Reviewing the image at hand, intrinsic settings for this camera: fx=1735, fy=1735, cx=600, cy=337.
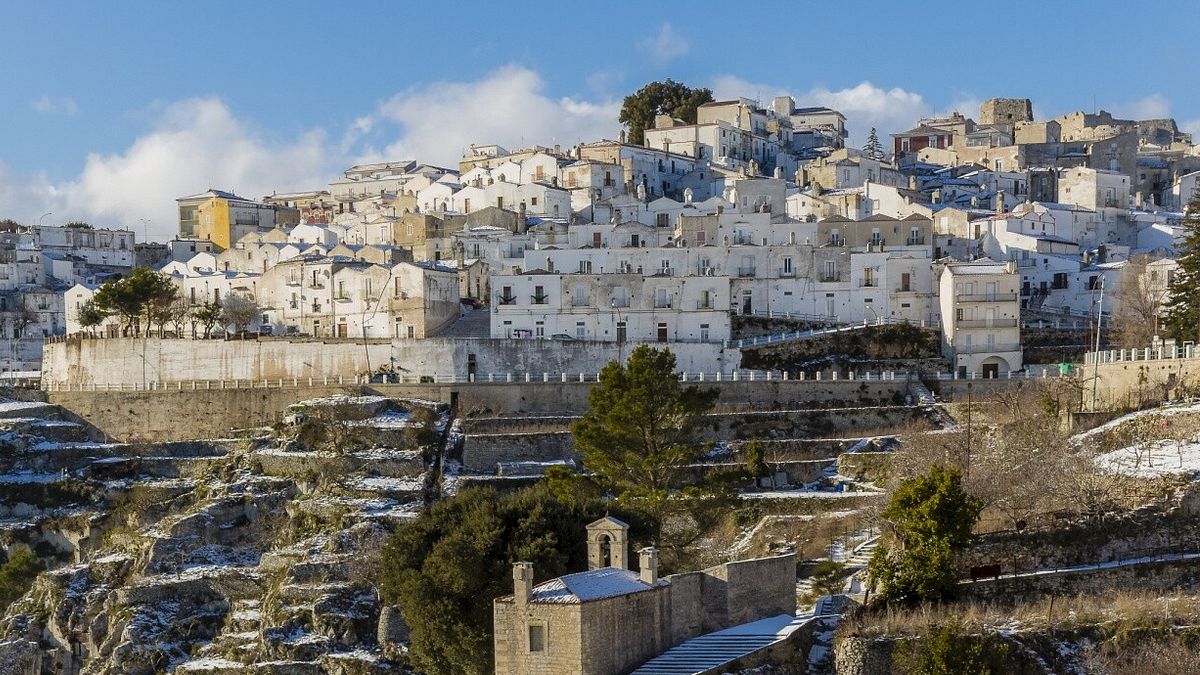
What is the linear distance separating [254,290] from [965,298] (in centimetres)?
2838

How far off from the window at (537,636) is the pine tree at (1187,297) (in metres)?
30.3

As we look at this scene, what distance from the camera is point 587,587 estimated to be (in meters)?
31.6

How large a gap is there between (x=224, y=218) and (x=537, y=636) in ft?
205

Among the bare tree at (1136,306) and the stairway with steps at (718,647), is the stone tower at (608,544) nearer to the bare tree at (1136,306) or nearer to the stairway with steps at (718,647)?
the stairway with steps at (718,647)

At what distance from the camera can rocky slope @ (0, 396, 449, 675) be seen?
42812mm

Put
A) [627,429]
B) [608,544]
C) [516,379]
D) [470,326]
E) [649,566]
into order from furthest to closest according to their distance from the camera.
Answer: [470,326] < [516,379] < [627,429] < [608,544] < [649,566]

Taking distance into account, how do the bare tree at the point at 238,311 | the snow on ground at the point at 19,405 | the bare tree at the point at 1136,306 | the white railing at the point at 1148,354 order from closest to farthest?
the white railing at the point at 1148,354
the bare tree at the point at 1136,306
the snow on ground at the point at 19,405
the bare tree at the point at 238,311

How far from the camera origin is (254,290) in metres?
70.1

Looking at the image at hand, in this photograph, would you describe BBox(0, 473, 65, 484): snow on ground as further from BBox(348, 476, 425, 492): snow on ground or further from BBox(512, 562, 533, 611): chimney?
BBox(512, 562, 533, 611): chimney

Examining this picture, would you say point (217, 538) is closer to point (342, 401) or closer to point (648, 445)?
point (342, 401)

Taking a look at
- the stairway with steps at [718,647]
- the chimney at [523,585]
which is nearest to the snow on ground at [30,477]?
the chimney at [523,585]

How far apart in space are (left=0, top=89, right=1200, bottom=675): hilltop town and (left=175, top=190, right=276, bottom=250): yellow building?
3.25 ft

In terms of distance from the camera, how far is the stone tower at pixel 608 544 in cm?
3519

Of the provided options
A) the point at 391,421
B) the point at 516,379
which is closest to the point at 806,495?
the point at 391,421
